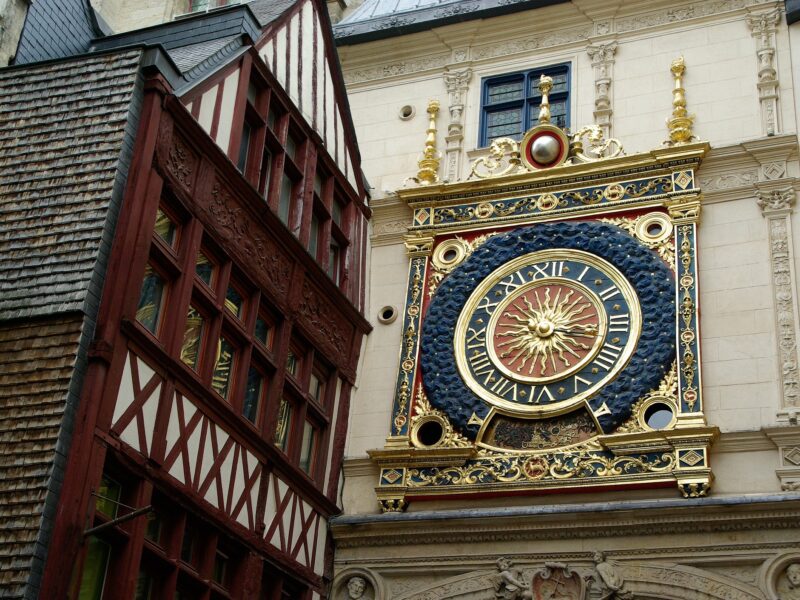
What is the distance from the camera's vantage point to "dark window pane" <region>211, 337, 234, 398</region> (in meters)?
11.3

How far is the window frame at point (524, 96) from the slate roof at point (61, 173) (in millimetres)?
5892

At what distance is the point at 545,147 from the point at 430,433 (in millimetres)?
3694

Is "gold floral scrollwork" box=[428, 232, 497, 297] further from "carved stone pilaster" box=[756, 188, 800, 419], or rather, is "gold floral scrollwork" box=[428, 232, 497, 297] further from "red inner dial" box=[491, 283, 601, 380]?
"carved stone pilaster" box=[756, 188, 800, 419]

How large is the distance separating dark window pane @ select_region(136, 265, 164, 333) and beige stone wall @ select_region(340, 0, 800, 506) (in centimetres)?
375

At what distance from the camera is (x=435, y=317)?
1398 centimetres

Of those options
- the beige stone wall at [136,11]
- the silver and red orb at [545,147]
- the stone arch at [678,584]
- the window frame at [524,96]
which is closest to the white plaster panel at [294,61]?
the window frame at [524,96]

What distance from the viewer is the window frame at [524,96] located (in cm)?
1521

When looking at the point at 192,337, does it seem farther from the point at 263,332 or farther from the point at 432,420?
the point at 432,420

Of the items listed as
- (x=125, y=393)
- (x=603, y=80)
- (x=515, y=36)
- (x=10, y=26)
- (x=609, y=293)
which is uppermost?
(x=515, y=36)

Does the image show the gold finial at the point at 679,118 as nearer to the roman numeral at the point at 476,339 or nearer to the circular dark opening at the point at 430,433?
the roman numeral at the point at 476,339

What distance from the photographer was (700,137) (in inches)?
549

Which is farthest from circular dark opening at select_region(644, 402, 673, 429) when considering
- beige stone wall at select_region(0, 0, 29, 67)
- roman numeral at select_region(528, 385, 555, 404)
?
beige stone wall at select_region(0, 0, 29, 67)

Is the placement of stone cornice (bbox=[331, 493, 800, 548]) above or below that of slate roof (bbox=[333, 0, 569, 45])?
below

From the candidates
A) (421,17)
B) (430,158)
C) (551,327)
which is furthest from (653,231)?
(421,17)
